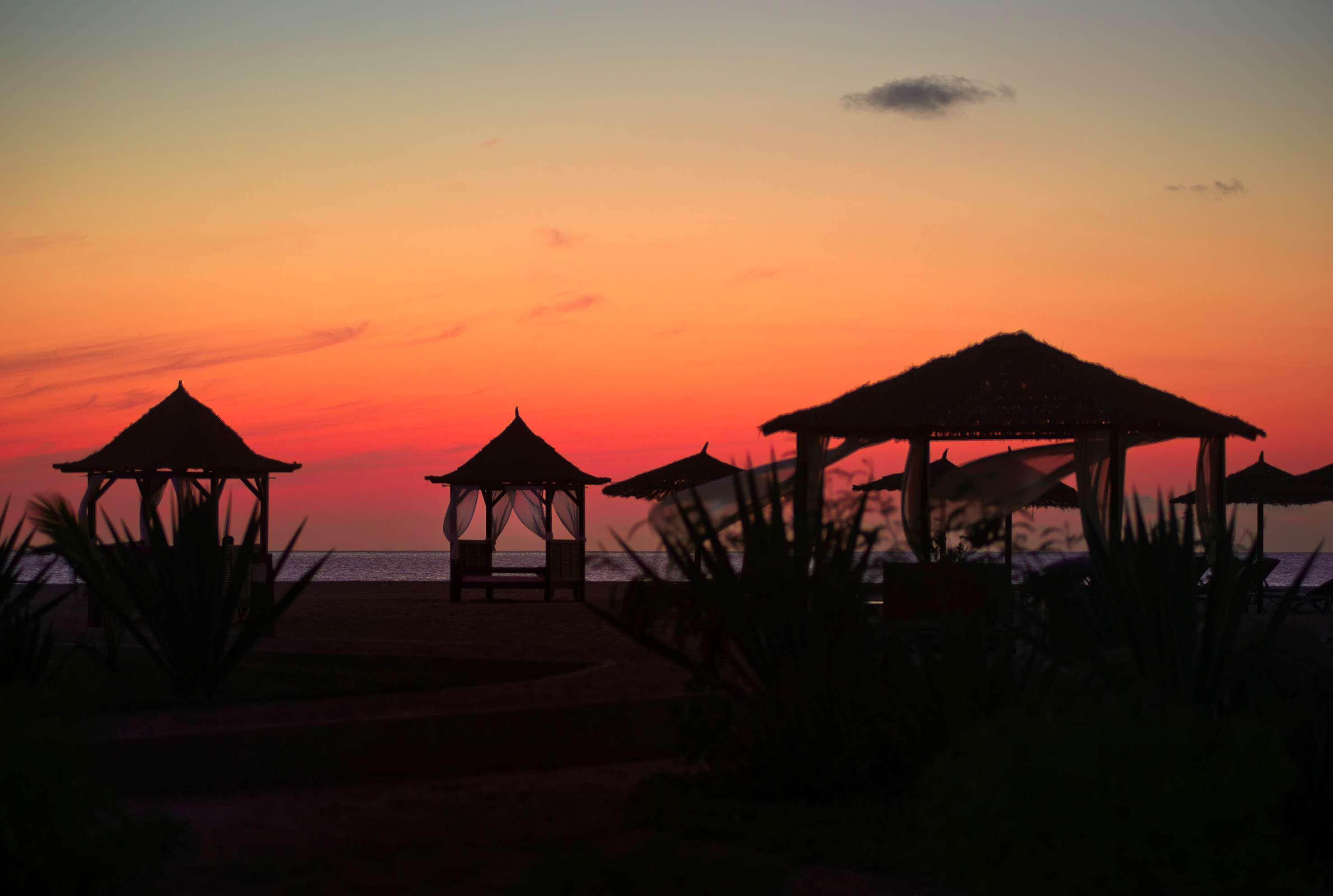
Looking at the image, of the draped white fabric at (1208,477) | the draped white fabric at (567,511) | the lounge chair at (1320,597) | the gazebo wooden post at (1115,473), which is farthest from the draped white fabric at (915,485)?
the draped white fabric at (567,511)

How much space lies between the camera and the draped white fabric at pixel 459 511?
21.0m

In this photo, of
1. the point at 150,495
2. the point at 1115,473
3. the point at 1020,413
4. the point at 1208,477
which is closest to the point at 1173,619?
the point at 1020,413

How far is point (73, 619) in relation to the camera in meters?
→ 15.0

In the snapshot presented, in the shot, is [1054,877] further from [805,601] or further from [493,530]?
[493,530]

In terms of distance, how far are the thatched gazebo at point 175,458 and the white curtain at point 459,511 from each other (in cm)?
405

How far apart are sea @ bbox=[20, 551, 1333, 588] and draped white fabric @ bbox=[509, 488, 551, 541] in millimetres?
1041

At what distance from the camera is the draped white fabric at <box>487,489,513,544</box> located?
70.2ft

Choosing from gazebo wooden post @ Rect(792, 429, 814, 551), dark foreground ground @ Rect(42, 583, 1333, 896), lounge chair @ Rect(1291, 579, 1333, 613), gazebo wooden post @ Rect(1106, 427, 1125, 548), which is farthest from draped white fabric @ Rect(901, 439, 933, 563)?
gazebo wooden post @ Rect(792, 429, 814, 551)

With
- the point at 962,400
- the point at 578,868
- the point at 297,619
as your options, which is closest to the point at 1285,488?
the point at 962,400

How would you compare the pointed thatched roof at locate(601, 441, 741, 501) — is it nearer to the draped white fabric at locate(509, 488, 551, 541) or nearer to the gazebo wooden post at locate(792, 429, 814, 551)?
the draped white fabric at locate(509, 488, 551, 541)

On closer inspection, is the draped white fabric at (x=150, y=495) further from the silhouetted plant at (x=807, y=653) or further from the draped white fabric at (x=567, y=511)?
the silhouetted plant at (x=807, y=653)

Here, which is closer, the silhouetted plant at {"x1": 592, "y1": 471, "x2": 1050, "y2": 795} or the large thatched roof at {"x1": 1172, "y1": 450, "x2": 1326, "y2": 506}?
the silhouetted plant at {"x1": 592, "y1": 471, "x2": 1050, "y2": 795}

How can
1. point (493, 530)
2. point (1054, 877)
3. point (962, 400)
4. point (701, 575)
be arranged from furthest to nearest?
1. point (493, 530)
2. point (962, 400)
3. point (701, 575)
4. point (1054, 877)

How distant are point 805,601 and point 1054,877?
5.79 ft
